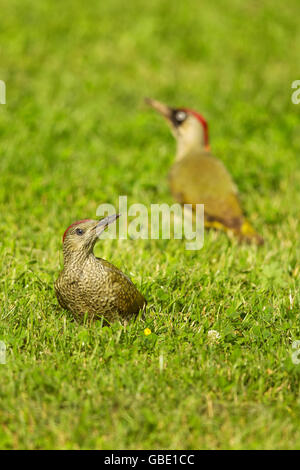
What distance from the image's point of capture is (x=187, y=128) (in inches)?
241

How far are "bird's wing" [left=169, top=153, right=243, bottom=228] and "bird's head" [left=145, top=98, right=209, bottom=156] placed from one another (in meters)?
0.38

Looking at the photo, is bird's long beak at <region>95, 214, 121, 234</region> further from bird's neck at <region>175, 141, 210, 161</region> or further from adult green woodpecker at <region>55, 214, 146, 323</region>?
bird's neck at <region>175, 141, 210, 161</region>

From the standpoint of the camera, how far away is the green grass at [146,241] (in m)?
2.80

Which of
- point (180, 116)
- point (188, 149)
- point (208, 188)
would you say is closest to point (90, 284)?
point (208, 188)

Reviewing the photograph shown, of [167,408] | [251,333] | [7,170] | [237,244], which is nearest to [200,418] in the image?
[167,408]

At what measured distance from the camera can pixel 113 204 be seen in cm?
539

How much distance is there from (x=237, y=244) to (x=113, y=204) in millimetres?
1243

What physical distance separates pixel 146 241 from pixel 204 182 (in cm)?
89

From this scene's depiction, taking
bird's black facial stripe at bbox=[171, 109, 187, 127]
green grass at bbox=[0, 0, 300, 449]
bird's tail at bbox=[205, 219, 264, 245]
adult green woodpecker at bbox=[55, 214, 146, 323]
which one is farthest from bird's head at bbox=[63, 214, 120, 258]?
bird's black facial stripe at bbox=[171, 109, 187, 127]

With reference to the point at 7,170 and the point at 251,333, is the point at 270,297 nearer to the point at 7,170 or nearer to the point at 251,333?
the point at 251,333

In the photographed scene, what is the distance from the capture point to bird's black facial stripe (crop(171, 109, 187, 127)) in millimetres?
6215

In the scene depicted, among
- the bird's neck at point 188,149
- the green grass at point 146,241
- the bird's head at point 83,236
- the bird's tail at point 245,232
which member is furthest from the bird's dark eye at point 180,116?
the bird's head at point 83,236

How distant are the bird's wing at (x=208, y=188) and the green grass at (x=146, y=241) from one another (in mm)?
309
